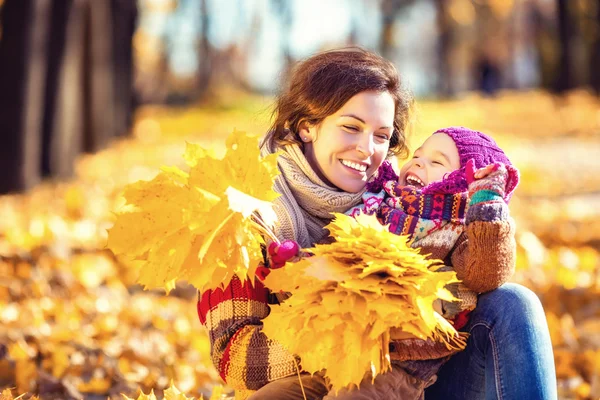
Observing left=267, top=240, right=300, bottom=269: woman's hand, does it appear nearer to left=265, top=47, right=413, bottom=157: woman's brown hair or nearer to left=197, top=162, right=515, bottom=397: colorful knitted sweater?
left=197, top=162, right=515, bottom=397: colorful knitted sweater

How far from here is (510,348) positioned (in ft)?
8.36

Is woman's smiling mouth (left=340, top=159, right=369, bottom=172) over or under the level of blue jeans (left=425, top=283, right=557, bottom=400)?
over

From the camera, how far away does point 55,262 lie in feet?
19.6

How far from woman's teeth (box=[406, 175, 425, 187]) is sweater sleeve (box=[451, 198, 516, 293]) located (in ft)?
1.11

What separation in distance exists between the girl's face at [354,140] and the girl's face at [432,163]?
115mm

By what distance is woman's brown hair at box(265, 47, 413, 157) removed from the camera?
112 inches

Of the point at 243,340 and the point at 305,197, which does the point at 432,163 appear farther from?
the point at 243,340

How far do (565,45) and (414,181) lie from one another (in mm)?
22695

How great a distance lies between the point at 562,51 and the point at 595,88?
1728 mm

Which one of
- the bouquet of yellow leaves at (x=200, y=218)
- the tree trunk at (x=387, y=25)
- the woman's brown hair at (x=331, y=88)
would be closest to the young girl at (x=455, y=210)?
the woman's brown hair at (x=331, y=88)

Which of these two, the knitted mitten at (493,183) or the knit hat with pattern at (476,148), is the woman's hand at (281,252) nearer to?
the knitted mitten at (493,183)

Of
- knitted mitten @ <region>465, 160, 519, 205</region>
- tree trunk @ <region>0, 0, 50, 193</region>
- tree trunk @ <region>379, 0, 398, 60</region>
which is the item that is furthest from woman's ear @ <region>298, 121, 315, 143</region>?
tree trunk @ <region>379, 0, 398, 60</region>

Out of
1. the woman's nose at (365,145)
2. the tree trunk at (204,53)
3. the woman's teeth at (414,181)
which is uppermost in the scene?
the woman's nose at (365,145)

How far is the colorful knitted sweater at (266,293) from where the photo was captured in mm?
2475
